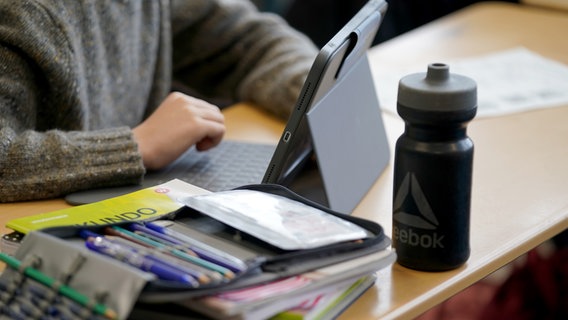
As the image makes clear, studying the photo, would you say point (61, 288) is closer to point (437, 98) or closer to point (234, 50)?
point (437, 98)

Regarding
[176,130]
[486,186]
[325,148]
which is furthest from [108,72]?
[486,186]

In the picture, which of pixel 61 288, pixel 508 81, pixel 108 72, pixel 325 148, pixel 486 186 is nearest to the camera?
pixel 61 288

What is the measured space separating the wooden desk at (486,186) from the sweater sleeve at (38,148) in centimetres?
3

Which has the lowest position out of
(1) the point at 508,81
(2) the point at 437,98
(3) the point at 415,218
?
(1) the point at 508,81

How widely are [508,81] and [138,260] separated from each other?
0.94m

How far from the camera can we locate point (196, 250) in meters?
0.75

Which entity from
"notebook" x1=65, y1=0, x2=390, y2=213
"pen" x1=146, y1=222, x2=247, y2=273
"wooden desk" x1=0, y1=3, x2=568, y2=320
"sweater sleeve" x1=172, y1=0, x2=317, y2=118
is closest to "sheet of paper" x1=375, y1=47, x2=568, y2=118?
"wooden desk" x1=0, y1=3, x2=568, y2=320

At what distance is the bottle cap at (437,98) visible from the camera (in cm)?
79

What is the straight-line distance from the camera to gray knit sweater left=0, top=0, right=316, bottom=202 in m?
1.04

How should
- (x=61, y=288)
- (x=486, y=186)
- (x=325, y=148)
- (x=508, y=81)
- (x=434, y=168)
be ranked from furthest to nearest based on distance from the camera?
(x=508, y=81), (x=486, y=186), (x=325, y=148), (x=434, y=168), (x=61, y=288)

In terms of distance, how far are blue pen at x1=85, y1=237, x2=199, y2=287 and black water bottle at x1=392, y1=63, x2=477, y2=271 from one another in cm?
25

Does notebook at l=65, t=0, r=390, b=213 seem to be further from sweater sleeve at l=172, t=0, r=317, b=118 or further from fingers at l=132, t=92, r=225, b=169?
sweater sleeve at l=172, t=0, r=317, b=118

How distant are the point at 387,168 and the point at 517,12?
0.90m

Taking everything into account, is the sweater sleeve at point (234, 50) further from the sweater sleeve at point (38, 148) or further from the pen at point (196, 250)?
the pen at point (196, 250)
